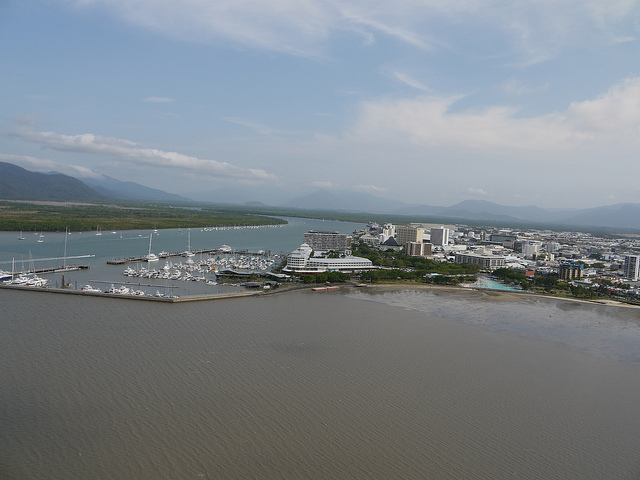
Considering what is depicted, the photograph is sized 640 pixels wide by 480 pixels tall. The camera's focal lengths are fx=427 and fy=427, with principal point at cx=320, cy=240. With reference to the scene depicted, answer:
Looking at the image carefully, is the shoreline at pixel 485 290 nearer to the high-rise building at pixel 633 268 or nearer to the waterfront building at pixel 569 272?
the waterfront building at pixel 569 272

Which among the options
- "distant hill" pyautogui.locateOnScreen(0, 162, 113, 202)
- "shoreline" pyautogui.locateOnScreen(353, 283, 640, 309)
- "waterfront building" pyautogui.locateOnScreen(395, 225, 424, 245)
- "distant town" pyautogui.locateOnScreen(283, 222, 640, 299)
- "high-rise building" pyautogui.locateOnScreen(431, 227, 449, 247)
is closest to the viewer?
"shoreline" pyautogui.locateOnScreen(353, 283, 640, 309)

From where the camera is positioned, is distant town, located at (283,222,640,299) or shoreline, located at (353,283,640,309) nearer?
shoreline, located at (353,283,640,309)

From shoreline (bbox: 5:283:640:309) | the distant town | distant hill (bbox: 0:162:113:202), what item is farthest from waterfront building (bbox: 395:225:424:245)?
distant hill (bbox: 0:162:113:202)

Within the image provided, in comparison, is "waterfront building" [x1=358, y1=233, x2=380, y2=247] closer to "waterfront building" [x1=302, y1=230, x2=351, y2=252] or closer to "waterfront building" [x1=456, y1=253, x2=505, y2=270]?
"waterfront building" [x1=302, y1=230, x2=351, y2=252]

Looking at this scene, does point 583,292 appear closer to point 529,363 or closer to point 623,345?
point 623,345

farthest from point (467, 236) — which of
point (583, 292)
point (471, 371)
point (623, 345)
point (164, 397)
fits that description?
point (164, 397)

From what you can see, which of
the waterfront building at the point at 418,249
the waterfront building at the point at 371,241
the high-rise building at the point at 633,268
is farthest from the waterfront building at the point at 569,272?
the waterfront building at the point at 371,241
